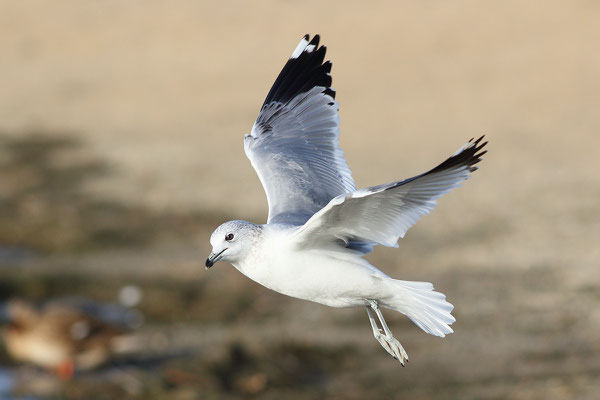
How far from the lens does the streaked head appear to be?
19.3ft

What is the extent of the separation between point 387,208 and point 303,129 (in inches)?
74.9

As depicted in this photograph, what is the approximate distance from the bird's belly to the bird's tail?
16cm

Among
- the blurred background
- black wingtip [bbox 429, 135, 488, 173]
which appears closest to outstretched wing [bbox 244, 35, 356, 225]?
black wingtip [bbox 429, 135, 488, 173]

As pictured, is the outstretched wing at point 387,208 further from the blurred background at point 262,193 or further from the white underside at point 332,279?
the blurred background at point 262,193

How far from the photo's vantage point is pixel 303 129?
7.54 m

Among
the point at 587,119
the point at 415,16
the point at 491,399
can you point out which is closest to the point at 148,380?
the point at 491,399

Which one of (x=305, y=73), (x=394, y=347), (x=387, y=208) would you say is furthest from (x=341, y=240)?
(x=305, y=73)

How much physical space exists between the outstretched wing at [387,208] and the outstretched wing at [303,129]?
1.30m

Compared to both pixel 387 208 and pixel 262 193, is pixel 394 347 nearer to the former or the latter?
pixel 387 208

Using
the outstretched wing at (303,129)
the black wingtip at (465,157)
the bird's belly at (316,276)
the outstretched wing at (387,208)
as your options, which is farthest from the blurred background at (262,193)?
the black wingtip at (465,157)

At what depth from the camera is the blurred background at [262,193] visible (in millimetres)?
11094

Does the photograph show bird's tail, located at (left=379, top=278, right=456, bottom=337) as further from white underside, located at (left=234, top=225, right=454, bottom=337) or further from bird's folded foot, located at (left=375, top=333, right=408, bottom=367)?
bird's folded foot, located at (left=375, top=333, right=408, bottom=367)

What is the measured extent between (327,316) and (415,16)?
35.1 feet

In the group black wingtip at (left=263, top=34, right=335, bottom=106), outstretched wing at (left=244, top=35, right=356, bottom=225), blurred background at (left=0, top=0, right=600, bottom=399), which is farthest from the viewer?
blurred background at (left=0, top=0, right=600, bottom=399)
